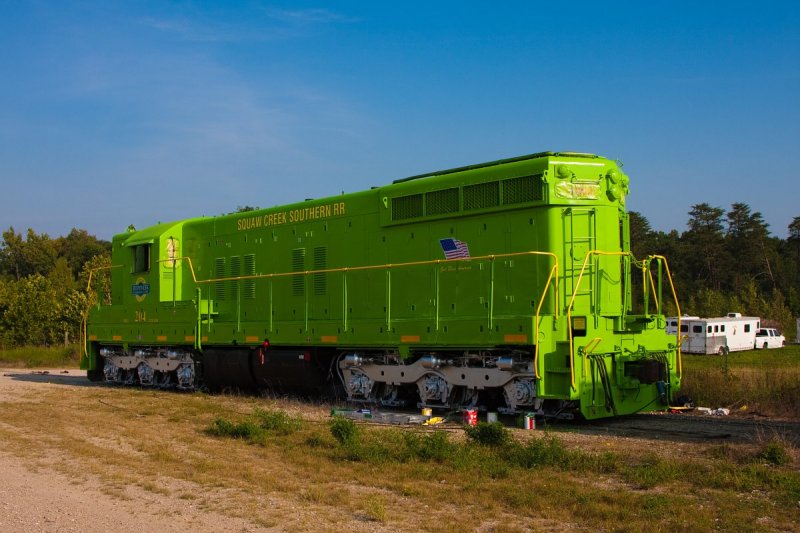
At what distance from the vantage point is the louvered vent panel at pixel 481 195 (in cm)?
1215

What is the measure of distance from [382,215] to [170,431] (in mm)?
5269

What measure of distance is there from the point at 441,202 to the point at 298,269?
398 centimetres

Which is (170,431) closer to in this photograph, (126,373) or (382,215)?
(382,215)

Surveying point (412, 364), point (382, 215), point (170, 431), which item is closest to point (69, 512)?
point (170, 431)

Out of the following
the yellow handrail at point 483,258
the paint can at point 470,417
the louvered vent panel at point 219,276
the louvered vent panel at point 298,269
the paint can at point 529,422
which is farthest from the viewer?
the louvered vent panel at point 219,276

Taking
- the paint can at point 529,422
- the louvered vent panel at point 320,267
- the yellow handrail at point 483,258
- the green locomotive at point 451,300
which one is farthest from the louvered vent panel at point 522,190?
the louvered vent panel at point 320,267

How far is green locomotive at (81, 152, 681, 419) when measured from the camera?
11.2 meters

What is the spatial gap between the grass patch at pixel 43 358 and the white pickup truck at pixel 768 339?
37.3 metres

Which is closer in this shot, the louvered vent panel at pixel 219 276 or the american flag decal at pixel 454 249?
the american flag decal at pixel 454 249

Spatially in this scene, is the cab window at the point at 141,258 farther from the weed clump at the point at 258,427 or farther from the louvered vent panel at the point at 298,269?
the weed clump at the point at 258,427

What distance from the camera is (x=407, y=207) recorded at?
13.4m

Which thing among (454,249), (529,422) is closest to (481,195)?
(454,249)

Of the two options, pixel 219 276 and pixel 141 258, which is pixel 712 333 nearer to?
pixel 219 276

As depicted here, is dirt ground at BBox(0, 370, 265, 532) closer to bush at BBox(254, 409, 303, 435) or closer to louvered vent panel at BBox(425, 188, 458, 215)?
bush at BBox(254, 409, 303, 435)
